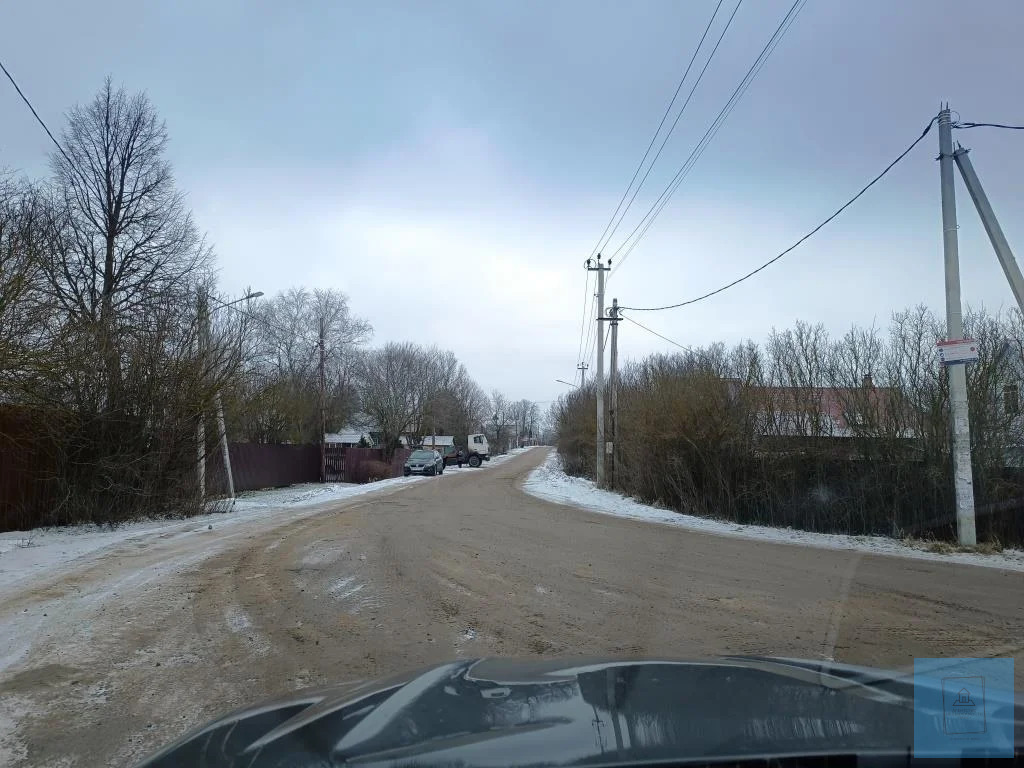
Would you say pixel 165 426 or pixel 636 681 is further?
pixel 165 426

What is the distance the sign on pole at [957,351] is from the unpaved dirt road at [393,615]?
3.54 meters

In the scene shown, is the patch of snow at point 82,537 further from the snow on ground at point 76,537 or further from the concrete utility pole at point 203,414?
the concrete utility pole at point 203,414

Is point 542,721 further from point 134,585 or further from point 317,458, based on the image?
point 317,458

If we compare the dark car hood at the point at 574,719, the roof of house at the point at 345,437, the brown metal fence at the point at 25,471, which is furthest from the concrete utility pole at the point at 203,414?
the roof of house at the point at 345,437

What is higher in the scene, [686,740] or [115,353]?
[115,353]

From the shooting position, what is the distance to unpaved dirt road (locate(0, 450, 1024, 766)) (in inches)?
179

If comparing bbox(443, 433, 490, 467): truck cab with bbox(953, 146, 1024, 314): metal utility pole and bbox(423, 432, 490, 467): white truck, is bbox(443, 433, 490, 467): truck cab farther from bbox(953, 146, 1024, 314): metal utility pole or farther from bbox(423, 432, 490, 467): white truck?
bbox(953, 146, 1024, 314): metal utility pole

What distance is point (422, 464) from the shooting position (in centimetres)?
4066

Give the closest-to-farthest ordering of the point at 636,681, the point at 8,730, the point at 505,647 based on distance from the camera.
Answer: the point at 636,681
the point at 8,730
the point at 505,647

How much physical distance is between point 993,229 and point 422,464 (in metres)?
33.2

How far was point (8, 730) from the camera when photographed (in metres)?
3.97

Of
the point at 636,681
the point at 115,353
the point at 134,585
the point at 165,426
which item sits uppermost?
the point at 115,353

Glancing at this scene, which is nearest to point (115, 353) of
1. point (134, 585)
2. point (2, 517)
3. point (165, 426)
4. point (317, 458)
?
point (165, 426)

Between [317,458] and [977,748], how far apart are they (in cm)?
3439
